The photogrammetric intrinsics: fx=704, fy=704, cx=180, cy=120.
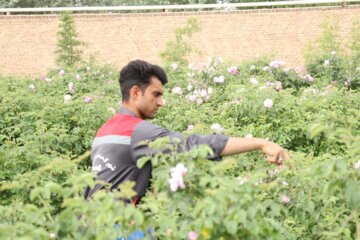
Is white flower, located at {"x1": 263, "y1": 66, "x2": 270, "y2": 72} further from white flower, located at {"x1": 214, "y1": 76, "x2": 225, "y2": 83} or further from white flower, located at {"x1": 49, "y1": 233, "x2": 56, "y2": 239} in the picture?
white flower, located at {"x1": 49, "y1": 233, "x2": 56, "y2": 239}

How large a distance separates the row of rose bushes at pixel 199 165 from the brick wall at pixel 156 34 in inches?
267

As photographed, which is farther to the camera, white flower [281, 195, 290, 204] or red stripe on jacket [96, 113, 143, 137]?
white flower [281, 195, 290, 204]

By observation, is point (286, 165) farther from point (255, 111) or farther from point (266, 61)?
point (266, 61)

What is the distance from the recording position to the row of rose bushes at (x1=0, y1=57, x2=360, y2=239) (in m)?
2.04

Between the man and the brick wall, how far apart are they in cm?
1251

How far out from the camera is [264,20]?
1584 centimetres

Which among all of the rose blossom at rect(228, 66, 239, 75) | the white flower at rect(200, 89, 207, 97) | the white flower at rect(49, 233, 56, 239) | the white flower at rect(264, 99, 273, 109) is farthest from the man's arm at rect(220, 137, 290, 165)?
the rose blossom at rect(228, 66, 239, 75)

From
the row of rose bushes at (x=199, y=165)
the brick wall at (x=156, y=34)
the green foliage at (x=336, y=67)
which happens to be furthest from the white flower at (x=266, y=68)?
the brick wall at (x=156, y=34)

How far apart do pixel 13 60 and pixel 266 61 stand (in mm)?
9161

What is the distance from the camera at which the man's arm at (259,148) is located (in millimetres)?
2586

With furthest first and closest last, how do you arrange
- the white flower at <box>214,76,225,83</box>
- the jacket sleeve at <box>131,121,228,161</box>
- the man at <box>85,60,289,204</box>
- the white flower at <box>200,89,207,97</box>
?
the white flower at <box>214,76,225,83</box>, the white flower at <box>200,89,207,97</box>, the man at <box>85,60,289,204</box>, the jacket sleeve at <box>131,121,228,161</box>

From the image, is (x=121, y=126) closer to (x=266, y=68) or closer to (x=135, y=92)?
(x=135, y=92)

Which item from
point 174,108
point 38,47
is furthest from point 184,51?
point 38,47

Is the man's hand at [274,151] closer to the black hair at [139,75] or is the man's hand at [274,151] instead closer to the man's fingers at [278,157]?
the man's fingers at [278,157]
